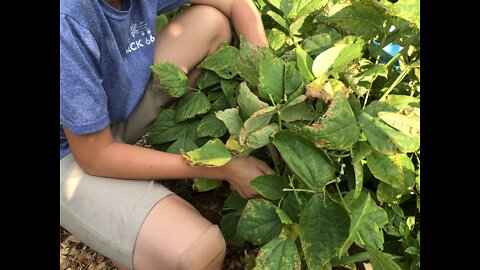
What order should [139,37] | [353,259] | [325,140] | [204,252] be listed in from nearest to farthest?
[325,140], [353,259], [204,252], [139,37]

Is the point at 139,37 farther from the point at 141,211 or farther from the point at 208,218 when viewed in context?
the point at 208,218

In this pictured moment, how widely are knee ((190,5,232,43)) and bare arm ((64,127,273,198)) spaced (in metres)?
0.42

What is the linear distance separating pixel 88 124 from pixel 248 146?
1.09 ft

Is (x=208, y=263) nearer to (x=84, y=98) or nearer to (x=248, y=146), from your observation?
(x=248, y=146)

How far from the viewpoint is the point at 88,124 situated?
1010 mm

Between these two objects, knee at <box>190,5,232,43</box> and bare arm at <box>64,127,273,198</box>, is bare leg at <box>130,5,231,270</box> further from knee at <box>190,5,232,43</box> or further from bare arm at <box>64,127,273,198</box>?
knee at <box>190,5,232,43</box>

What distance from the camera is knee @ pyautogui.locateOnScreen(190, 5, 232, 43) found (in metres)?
1.36

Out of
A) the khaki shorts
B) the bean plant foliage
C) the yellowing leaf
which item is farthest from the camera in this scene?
the khaki shorts

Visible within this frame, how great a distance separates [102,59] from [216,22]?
393 millimetres

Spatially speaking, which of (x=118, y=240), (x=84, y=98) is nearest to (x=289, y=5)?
(x=84, y=98)

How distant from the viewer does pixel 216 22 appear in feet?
4.50

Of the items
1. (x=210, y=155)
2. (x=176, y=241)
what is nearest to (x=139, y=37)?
(x=210, y=155)

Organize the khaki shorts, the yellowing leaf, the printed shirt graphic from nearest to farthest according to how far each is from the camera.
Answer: the yellowing leaf, the khaki shorts, the printed shirt graphic

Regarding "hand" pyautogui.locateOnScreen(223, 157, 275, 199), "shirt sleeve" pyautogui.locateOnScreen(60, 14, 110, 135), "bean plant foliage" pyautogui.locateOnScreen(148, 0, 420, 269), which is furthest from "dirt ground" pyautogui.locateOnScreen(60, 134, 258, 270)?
"shirt sleeve" pyautogui.locateOnScreen(60, 14, 110, 135)
